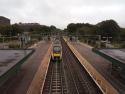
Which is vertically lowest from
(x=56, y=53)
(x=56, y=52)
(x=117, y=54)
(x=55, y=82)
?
(x=55, y=82)

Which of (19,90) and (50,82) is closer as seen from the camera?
(19,90)

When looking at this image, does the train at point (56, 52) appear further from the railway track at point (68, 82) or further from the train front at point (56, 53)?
the railway track at point (68, 82)

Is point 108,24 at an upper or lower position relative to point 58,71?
upper

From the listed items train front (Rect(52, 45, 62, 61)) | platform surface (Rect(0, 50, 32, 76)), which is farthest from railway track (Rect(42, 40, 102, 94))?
train front (Rect(52, 45, 62, 61))

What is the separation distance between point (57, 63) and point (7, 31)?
70.4 m

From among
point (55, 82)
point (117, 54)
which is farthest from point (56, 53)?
point (55, 82)

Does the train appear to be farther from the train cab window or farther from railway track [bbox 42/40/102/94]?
railway track [bbox 42/40/102/94]

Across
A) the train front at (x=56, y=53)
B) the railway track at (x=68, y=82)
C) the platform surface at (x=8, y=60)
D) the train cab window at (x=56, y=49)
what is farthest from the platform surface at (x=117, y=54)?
the platform surface at (x=8, y=60)

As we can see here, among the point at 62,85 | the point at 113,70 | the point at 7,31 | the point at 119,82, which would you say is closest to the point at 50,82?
the point at 62,85

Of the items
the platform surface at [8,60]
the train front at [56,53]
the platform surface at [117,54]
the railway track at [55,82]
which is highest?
the platform surface at [117,54]

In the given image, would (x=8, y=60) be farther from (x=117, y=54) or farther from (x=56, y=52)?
(x=56, y=52)

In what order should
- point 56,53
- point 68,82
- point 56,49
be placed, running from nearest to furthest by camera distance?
point 68,82 → point 56,53 → point 56,49

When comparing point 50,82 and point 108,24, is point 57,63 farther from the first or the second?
point 108,24

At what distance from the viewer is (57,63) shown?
4275 centimetres
